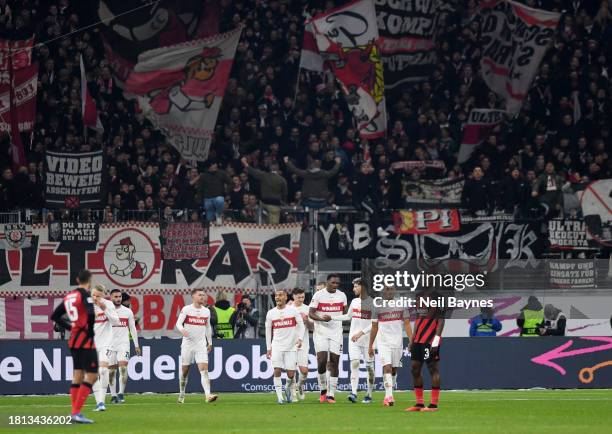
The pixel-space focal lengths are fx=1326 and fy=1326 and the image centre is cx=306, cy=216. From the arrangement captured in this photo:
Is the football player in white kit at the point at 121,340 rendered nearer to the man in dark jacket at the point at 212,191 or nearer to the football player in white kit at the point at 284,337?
the football player in white kit at the point at 284,337

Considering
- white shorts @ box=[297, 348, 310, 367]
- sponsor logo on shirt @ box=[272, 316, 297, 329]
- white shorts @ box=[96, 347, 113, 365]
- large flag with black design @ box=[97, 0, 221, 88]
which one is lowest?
white shorts @ box=[297, 348, 310, 367]

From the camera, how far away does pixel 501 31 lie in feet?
117

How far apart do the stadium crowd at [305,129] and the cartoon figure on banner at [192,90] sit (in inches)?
54.4

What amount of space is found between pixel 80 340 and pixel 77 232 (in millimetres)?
11620

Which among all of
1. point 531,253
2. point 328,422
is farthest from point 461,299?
point 328,422

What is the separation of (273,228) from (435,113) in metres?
7.28

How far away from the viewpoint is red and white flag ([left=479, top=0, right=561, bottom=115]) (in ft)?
115

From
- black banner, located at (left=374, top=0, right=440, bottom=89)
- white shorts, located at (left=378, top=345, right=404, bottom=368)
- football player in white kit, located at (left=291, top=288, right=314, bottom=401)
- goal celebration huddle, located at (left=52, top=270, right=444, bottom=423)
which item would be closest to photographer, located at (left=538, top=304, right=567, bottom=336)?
goal celebration huddle, located at (left=52, top=270, right=444, bottom=423)

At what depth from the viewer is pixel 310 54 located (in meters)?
35.5

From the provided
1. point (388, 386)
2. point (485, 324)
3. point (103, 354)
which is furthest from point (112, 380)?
point (485, 324)

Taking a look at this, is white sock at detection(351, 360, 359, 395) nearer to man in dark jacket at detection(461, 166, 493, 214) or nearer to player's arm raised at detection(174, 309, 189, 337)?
player's arm raised at detection(174, 309, 189, 337)

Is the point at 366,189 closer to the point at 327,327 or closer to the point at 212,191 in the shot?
the point at 212,191

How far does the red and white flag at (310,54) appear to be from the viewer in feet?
116

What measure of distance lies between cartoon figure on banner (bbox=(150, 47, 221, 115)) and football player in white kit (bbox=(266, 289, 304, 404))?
874cm
